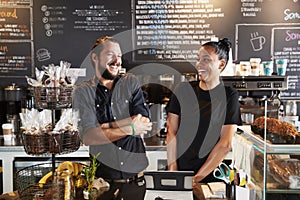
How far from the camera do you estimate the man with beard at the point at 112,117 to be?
2.44 m

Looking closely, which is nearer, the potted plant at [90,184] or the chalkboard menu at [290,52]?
the potted plant at [90,184]

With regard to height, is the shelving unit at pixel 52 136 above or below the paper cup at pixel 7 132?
above

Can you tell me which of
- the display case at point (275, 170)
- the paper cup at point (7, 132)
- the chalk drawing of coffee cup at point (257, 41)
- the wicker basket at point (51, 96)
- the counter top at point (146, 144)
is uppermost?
the chalk drawing of coffee cup at point (257, 41)

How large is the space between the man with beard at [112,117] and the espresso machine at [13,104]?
4.40 ft

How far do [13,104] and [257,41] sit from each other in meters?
2.45

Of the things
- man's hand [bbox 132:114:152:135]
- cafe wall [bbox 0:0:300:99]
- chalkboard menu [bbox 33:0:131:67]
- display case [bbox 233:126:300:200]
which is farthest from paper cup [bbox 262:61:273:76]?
display case [bbox 233:126:300:200]

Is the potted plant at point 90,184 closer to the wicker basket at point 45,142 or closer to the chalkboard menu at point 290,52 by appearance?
the wicker basket at point 45,142

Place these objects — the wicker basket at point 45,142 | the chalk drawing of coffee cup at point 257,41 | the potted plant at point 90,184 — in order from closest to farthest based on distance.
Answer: the wicker basket at point 45,142, the potted plant at point 90,184, the chalk drawing of coffee cup at point 257,41

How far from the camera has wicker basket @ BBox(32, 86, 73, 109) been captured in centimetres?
161

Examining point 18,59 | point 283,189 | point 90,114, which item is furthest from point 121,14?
point 283,189

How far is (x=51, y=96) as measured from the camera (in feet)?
Result: 5.29

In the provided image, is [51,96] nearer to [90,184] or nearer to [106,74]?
[90,184]

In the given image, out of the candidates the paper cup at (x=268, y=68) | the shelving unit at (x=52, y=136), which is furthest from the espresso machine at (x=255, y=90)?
the shelving unit at (x=52, y=136)

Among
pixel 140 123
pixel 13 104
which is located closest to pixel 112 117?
pixel 140 123
